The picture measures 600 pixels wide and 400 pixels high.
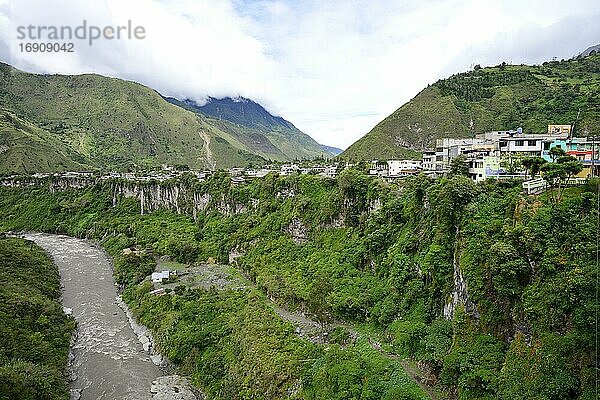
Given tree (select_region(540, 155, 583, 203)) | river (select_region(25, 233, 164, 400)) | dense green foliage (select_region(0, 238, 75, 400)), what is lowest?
river (select_region(25, 233, 164, 400))

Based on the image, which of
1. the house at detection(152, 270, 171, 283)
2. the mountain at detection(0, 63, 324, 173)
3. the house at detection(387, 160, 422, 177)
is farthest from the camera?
the mountain at detection(0, 63, 324, 173)

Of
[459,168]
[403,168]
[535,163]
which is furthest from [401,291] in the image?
[403,168]

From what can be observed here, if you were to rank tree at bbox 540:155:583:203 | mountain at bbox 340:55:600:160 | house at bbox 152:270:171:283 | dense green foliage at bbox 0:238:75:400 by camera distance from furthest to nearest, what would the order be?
1. mountain at bbox 340:55:600:160
2. house at bbox 152:270:171:283
3. dense green foliage at bbox 0:238:75:400
4. tree at bbox 540:155:583:203

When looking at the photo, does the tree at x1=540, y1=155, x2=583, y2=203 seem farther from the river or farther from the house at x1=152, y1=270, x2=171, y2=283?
the house at x1=152, y1=270, x2=171, y2=283

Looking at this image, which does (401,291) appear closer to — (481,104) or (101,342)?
(101,342)

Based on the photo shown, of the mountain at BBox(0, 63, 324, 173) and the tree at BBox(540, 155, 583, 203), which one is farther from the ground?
the mountain at BBox(0, 63, 324, 173)

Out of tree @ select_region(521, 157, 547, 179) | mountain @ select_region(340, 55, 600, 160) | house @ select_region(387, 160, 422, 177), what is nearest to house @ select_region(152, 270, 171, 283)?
house @ select_region(387, 160, 422, 177)
